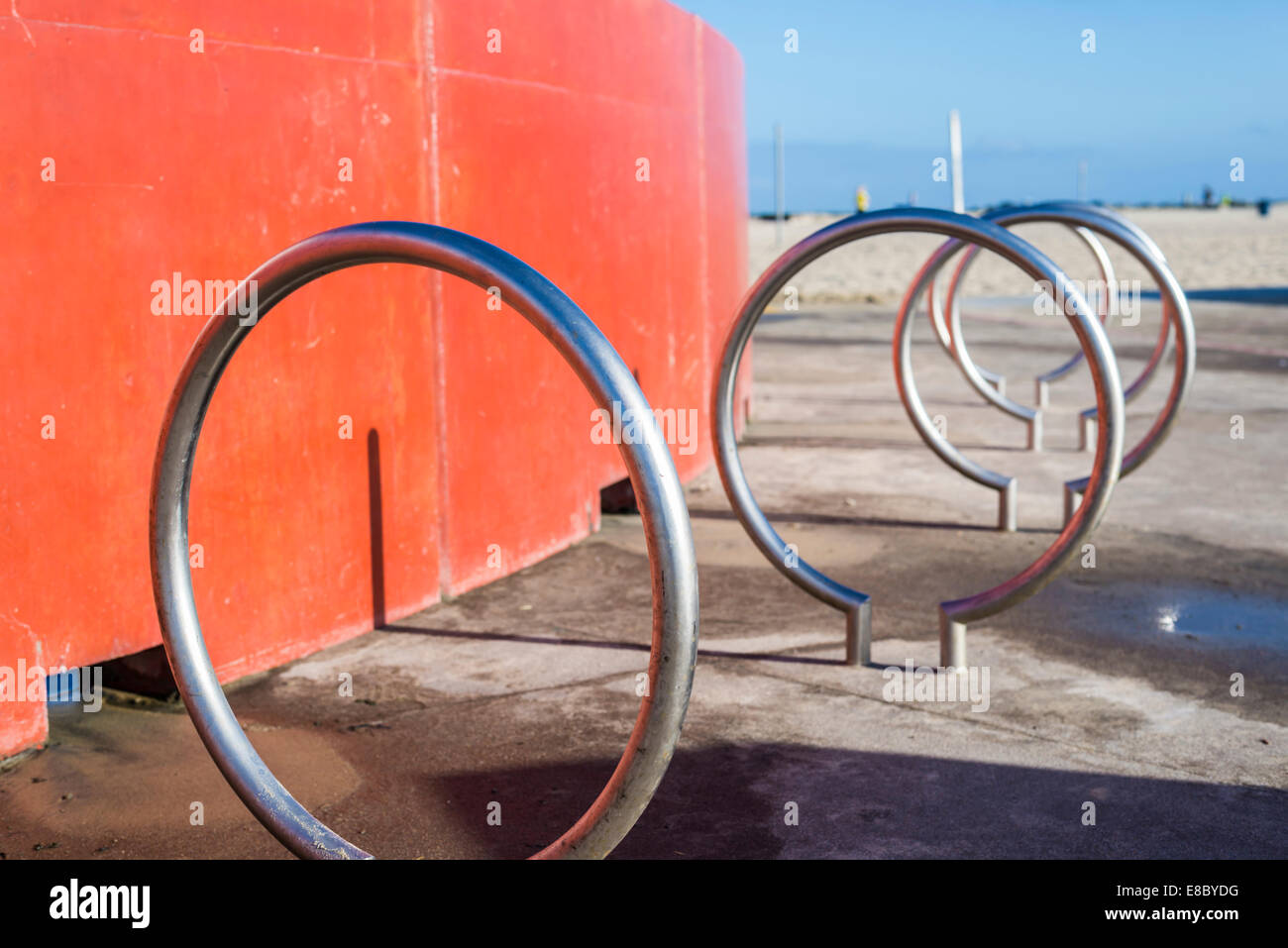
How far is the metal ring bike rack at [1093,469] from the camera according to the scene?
173 inches

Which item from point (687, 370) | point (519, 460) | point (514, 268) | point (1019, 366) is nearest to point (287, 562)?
point (519, 460)

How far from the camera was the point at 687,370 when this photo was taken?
7.88 metres

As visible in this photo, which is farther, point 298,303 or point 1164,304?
point 1164,304

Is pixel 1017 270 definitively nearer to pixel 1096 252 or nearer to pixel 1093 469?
pixel 1096 252

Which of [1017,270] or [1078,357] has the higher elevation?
[1017,270]

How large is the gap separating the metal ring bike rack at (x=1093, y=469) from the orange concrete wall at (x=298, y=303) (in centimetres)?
121

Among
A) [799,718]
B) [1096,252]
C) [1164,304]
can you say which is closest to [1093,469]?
[799,718]

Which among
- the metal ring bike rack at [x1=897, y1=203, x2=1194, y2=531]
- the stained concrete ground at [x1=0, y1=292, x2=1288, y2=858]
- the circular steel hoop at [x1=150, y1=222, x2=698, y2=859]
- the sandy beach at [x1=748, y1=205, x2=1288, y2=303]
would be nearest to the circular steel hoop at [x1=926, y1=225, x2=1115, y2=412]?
the metal ring bike rack at [x1=897, y1=203, x2=1194, y2=531]

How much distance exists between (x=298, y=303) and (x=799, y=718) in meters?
2.20

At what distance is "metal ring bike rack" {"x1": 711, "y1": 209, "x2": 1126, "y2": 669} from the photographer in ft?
14.5

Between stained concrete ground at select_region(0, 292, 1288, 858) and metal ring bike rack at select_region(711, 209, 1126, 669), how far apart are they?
228 mm

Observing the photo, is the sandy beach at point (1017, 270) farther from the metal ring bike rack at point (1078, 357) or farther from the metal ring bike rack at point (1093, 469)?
the metal ring bike rack at point (1093, 469)

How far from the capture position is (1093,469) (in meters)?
4.55

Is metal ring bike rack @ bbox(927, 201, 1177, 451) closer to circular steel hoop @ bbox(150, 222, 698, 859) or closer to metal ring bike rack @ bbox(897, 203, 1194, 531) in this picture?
metal ring bike rack @ bbox(897, 203, 1194, 531)
